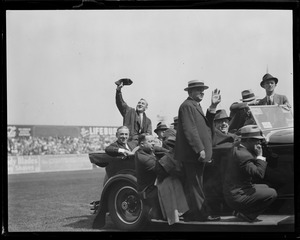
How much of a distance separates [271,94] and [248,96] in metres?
0.25

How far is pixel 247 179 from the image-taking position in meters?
5.83

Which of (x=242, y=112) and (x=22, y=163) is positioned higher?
(x=242, y=112)

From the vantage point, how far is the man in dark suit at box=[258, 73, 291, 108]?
5.89m

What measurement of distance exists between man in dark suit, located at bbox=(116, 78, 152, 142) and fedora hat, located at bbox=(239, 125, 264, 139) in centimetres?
100

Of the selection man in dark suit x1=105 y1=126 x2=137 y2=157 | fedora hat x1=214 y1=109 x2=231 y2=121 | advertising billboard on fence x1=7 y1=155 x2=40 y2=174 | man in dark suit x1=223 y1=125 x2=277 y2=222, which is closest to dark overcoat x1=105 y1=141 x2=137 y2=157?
man in dark suit x1=105 y1=126 x2=137 y2=157

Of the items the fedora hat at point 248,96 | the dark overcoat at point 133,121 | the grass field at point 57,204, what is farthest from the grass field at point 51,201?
the fedora hat at point 248,96

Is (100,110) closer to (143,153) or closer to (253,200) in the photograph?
(143,153)

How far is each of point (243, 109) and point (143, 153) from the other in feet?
3.88

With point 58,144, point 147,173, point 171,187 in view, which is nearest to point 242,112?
point 171,187

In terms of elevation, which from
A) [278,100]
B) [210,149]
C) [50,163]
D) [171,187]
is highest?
[278,100]

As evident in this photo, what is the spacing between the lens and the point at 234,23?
19.4 ft

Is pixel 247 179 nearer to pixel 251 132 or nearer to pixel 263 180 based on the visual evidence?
pixel 263 180

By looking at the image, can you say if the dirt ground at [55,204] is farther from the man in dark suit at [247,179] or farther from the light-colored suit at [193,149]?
the man in dark suit at [247,179]

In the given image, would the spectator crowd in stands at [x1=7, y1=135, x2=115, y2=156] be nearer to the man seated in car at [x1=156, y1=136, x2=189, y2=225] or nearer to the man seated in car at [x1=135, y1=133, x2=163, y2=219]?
the man seated in car at [x1=135, y1=133, x2=163, y2=219]
